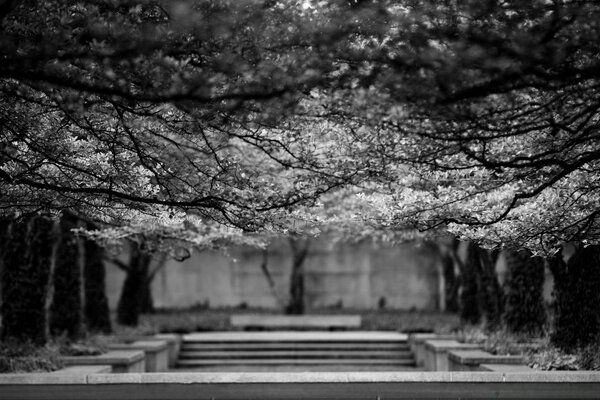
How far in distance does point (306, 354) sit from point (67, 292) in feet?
20.3

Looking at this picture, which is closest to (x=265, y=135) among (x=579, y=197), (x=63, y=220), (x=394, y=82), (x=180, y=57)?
(x=180, y=57)

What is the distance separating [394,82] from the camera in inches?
272

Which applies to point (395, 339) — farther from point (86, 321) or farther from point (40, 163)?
point (40, 163)

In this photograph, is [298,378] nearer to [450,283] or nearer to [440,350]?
[440,350]

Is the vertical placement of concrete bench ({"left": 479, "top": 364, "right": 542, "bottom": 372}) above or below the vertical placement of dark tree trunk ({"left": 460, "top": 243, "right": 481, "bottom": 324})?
below

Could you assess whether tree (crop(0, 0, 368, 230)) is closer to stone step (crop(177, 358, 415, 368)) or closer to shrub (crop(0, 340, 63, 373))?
shrub (crop(0, 340, 63, 373))

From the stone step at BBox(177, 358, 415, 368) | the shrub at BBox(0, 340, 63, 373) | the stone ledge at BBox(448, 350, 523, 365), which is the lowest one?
the stone step at BBox(177, 358, 415, 368)

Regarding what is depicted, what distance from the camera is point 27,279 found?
588 inches

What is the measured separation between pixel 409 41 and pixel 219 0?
1.96m

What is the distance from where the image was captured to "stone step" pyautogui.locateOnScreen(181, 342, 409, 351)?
19750 millimetres

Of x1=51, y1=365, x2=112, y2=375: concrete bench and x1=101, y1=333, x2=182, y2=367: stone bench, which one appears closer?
x1=51, y1=365, x2=112, y2=375: concrete bench

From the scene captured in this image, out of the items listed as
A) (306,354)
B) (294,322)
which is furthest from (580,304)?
(294,322)

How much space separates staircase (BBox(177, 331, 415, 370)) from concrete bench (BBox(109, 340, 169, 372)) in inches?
61.3

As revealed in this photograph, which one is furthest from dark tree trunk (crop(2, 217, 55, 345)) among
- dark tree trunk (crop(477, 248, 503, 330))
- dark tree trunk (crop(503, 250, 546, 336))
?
dark tree trunk (crop(477, 248, 503, 330))
